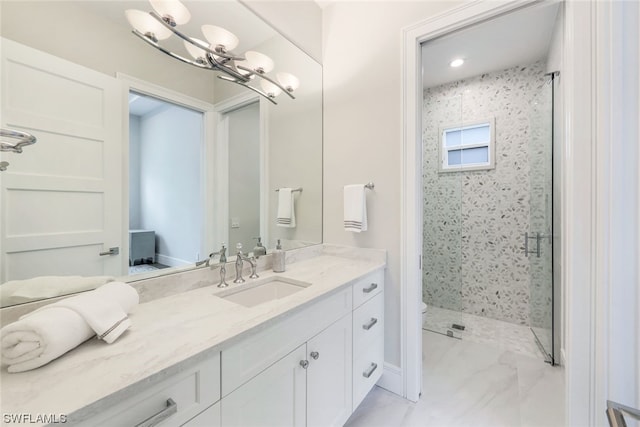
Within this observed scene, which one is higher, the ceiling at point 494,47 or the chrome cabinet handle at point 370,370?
the ceiling at point 494,47

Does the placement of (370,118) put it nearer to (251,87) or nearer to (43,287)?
(251,87)

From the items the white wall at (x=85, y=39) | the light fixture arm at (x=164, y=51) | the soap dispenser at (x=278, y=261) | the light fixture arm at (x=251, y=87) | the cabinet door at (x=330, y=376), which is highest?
the light fixture arm at (x=251, y=87)

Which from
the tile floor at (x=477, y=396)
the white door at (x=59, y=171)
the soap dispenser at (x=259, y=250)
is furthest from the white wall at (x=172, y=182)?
the tile floor at (x=477, y=396)

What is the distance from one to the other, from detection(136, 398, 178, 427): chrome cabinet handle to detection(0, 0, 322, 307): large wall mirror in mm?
595

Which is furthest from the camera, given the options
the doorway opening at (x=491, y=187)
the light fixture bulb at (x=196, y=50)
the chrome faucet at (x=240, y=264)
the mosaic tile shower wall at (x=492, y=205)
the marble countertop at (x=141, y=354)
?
the mosaic tile shower wall at (x=492, y=205)

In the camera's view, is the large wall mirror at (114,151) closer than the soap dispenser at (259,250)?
Yes

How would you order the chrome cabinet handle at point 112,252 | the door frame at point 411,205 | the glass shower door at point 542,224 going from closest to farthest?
the chrome cabinet handle at point 112,252 < the door frame at point 411,205 < the glass shower door at point 542,224

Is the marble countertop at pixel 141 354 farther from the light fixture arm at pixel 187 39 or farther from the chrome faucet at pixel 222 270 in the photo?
the light fixture arm at pixel 187 39

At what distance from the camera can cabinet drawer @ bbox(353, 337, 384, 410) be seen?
4.55ft

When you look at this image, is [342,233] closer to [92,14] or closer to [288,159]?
[288,159]

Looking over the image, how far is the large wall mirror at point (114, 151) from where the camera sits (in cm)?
82

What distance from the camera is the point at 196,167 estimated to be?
4.30 ft

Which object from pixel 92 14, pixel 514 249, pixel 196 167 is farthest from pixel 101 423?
pixel 514 249

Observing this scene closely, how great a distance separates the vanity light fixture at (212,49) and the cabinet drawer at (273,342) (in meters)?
1.27
